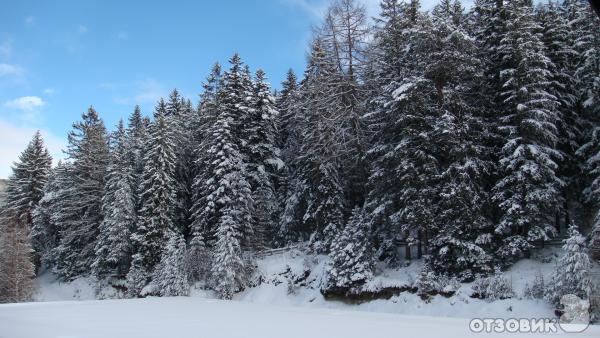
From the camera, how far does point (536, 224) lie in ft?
66.1

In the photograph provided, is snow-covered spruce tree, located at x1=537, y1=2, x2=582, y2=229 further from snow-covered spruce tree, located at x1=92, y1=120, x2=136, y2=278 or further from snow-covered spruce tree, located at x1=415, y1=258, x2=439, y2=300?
snow-covered spruce tree, located at x1=92, y1=120, x2=136, y2=278

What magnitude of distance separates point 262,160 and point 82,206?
20496 mm

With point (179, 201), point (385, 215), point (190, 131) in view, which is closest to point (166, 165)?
point (179, 201)

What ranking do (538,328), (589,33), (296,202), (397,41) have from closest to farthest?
(538,328) → (589,33) → (397,41) → (296,202)

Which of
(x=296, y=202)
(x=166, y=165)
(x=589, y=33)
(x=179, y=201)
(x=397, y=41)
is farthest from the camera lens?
(x=179, y=201)

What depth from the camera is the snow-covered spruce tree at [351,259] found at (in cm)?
2328

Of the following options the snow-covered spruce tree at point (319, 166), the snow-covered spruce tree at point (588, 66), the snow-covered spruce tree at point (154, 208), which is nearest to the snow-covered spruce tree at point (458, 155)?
the snow-covered spruce tree at point (588, 66)

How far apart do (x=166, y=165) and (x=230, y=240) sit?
11520 millimetres

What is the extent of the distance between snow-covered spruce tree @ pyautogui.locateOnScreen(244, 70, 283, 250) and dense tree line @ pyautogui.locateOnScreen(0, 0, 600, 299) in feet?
0.45

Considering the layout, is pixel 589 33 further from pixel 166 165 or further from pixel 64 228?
pixel 64 228

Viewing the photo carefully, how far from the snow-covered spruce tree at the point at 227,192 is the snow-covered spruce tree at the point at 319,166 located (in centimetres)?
393

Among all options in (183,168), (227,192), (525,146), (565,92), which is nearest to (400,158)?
(525,146)

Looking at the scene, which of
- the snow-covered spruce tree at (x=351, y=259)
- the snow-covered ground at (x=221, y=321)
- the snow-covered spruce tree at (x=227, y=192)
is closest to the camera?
the snow-covered ground at (x=221, y=321)

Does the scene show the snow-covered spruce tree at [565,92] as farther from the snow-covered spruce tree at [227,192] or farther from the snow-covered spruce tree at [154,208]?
the snow-covered spruce tree at [154,208]
